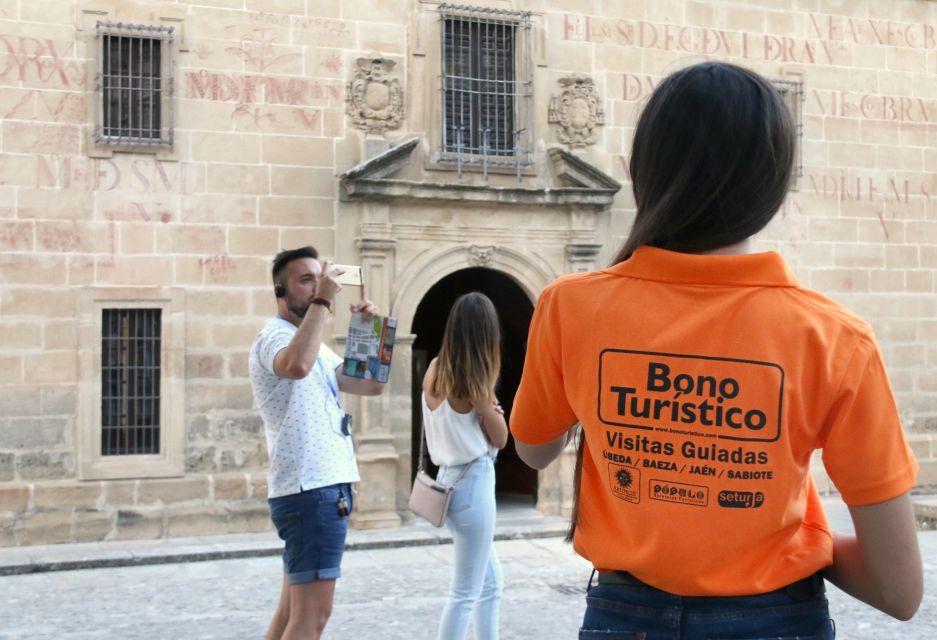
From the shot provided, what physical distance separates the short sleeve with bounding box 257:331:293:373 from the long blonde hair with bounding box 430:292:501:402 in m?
0.83

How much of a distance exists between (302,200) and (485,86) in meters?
2.32

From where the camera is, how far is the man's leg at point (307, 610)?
435 cm

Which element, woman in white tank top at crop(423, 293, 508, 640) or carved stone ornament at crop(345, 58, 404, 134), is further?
carved stone ornament at crop(345, 58, 404, 134)

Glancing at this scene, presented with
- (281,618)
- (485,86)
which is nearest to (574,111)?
(485,86)

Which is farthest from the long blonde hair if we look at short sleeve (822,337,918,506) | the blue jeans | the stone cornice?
the stone cornice

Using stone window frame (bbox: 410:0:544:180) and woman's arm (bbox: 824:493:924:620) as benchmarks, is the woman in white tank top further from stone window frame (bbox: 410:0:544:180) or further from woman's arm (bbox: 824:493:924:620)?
stone window frame (bbox: 410:0:544:180)

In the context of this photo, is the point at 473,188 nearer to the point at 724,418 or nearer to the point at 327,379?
the point at 327,379

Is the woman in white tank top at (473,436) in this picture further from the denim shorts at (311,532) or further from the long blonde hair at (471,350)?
the denim shorts at (311,532)

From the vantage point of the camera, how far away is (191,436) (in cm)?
1123

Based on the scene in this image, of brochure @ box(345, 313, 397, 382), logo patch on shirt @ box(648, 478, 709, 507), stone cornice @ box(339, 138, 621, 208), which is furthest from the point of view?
stone cornice @ box(339, 138, 621, 208)

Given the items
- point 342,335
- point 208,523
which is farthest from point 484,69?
point 208,523

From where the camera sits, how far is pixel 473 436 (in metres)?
5.31

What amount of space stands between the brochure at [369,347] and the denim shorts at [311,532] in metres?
0.58

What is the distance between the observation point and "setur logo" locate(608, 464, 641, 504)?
1834 mm
